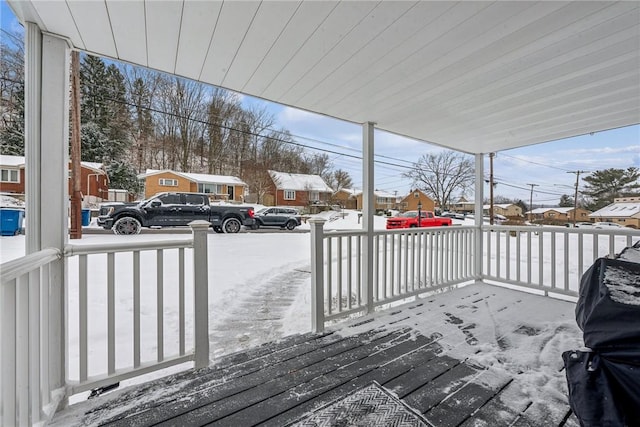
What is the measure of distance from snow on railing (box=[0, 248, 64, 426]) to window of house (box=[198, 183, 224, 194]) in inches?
161

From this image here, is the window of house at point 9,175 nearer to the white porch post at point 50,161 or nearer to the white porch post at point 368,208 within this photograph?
the white porch post at point 50,161

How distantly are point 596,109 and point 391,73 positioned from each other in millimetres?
2090

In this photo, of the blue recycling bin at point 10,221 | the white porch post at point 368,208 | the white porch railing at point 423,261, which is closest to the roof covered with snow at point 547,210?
the white porch railing at point 423,261

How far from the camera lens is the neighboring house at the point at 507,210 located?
22.3 ft

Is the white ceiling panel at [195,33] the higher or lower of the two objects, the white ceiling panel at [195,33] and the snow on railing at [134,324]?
the higher

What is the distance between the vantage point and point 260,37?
1614mm

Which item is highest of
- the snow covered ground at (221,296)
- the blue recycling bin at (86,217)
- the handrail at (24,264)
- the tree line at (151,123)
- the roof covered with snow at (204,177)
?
the tree line at (151,123)

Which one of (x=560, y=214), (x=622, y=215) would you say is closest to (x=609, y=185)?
(x=560, y=214)

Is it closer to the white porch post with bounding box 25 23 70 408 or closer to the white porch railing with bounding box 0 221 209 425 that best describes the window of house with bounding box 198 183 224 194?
the white porch railing with bounding box 0 221 209 425

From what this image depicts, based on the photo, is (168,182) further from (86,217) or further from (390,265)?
(390,265)

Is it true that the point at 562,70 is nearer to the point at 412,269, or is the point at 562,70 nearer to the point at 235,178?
the point at 412,269

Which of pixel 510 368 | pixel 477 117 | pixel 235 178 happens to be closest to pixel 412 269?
pixel 510 368

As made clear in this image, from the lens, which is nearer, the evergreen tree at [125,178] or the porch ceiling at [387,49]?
the porch ceiling at [387,49]

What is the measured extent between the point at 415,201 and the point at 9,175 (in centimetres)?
821
